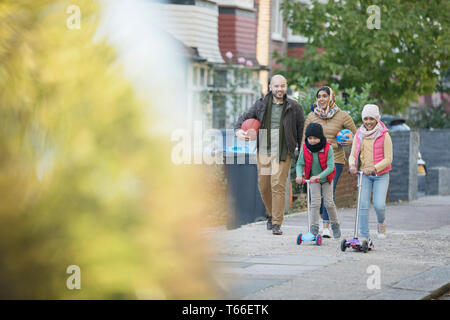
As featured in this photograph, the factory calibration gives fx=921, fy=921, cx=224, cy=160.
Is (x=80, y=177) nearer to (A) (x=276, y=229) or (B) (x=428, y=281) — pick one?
(B) (x=428, y=281)

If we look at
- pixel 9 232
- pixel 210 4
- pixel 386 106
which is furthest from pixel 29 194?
pixel 210 4

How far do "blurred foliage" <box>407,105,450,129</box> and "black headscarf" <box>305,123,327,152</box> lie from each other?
19543 mm

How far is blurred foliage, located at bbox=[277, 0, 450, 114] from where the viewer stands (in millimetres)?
22688

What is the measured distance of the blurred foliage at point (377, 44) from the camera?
74.4 ft

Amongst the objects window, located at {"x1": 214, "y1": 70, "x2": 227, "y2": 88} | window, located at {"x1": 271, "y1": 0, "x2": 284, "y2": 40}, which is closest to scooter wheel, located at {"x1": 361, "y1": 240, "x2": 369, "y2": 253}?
window, located at {"x1": 214, "y1": 70, "x2": 227, "y2": 88}

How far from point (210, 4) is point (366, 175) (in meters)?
18.5

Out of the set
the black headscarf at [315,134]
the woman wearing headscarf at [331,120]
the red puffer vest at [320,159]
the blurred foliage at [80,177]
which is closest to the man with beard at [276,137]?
the woman wearing headscarf at [331,120]

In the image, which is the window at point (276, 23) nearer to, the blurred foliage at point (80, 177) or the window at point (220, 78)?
the window at point (220, 78)

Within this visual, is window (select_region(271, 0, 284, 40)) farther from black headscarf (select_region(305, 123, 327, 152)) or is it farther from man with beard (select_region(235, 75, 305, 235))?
black headscarf (select_region(305, 123, 327, 152))

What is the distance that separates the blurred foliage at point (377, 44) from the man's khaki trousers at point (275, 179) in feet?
40.7

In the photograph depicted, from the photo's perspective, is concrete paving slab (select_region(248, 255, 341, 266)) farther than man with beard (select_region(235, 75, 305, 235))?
No

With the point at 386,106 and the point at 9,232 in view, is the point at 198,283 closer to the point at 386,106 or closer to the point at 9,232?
the point at 9,232
